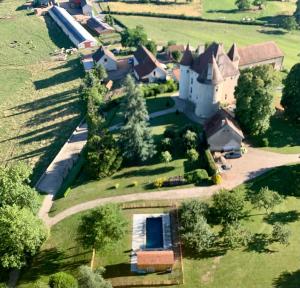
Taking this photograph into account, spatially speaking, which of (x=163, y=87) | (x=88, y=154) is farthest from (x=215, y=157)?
(x=163, y=87)

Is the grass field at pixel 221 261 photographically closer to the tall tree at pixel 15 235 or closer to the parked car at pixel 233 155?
the tall tree at pixel 15 235

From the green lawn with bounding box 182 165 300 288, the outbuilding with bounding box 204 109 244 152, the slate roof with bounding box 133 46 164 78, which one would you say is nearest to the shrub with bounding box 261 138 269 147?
the outbuilding with bounding box 204 109 244 152

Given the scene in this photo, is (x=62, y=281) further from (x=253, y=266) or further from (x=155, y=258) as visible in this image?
(x=253, y=266)

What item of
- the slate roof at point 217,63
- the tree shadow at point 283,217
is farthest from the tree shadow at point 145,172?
the slate roof at point 217,63

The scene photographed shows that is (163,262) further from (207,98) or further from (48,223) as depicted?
(207,98)

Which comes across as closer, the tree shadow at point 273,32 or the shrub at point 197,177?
the shrub at point 197,177

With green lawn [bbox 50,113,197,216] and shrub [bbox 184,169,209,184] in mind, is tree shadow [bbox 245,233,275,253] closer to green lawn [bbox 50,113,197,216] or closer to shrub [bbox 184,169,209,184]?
shrub [bbox 184,169,209,184]

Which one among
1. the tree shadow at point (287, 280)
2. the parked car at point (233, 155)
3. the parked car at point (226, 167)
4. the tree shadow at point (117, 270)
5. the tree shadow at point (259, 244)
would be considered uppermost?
the parked car at point (233, 155)
